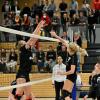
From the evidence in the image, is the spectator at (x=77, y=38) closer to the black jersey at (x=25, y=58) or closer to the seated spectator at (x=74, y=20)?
the seated spectator at (x=74, y=20)

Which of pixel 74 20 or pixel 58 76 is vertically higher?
pixel 74 20

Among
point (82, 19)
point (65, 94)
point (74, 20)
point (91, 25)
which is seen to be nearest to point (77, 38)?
point (91, 25)

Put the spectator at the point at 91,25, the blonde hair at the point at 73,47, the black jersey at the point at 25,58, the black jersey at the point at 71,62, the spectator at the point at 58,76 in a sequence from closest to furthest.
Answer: the blonde hair at the point at 73,47
the black jersey at the point at 71,62
the black jersey at the point at 25,58
the spectator at the point at 58,76
the spectator at the point at 91,25

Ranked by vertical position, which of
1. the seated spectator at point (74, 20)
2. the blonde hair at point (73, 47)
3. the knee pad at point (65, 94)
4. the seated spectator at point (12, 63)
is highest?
the seated spectator at point (74, 20)

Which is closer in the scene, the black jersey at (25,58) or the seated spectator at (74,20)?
the black jersey at (25,58)

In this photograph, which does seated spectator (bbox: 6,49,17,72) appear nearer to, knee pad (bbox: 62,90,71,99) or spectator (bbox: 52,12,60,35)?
spectator (bbox: 52,12,60,35)

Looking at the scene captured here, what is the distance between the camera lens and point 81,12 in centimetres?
2383

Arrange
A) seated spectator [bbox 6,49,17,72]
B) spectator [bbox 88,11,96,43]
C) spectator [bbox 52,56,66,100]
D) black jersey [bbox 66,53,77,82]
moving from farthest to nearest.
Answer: spectator [bbox 88,11,96,43], seated spectator [bbox 6,49,17,72], spectator [bbox 52,56,66,100], black jersey [bbox 66,53,77,82]

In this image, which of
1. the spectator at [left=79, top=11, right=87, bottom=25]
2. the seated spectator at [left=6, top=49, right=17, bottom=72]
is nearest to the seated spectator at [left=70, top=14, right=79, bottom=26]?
the spectator at [left=79, top=11, right=87, bottom=25]

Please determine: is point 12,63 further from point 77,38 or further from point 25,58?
point 25,58

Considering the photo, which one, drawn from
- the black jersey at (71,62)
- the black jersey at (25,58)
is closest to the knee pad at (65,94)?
the black jersey at (71,62)

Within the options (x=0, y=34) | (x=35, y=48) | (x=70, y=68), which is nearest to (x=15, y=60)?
(x=35, y=48)

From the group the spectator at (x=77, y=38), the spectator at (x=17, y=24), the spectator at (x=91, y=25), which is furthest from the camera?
the spectator at (x=17, y=24)

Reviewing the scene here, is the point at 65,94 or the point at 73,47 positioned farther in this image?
the point at 65,94
